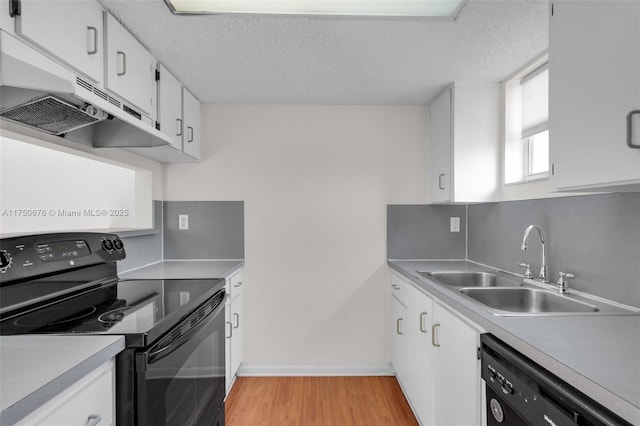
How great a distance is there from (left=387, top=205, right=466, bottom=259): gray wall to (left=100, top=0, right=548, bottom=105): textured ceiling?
0.96 m

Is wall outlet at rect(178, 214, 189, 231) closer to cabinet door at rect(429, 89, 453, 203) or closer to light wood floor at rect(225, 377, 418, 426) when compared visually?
light wood floor at rect(225, 377, 418, 426)

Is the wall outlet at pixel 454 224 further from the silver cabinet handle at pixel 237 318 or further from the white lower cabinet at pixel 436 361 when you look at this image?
the silver cabinet handle at pixel 237 318

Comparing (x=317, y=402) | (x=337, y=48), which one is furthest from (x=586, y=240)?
(x=317, y=402)

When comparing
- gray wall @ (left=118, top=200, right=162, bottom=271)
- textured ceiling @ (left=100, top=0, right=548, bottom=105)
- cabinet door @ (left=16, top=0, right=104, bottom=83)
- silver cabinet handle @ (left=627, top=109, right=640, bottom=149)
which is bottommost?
gray wall @ (left=118, top=200, right=162, bottom=271)

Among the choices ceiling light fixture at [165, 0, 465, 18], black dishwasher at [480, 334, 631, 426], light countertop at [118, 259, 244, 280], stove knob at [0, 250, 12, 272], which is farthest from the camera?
light countertop at [118, 259, 244, 280]

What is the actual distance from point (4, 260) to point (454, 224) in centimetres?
278

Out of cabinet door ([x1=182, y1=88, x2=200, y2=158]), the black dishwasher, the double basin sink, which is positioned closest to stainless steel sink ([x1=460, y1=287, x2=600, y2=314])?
the double basin sink

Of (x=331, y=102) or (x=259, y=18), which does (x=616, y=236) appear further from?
(x=331, y=102)

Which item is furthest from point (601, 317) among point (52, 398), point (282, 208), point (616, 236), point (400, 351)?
point (282, 208)

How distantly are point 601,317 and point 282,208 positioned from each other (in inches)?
82.5

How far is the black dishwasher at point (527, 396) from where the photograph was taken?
0.76 meters

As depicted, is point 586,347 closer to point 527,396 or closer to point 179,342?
point 527,396

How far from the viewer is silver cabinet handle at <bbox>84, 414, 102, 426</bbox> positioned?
2.72 feet

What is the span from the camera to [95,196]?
1989 millimetres
